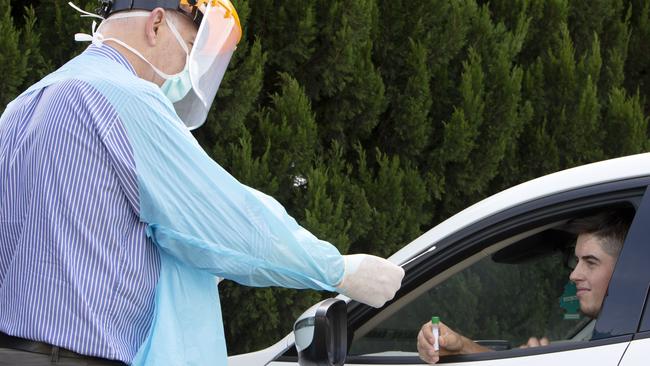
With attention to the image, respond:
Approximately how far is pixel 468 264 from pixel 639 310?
55 cm

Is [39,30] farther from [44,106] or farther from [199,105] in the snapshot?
[44,106]

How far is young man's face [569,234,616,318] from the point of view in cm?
322

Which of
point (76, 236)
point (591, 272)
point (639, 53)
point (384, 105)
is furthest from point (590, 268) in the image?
point (639, 53)

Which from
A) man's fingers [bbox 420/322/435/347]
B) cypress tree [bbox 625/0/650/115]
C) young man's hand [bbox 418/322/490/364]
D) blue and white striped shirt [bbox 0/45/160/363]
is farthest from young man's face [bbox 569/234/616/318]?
cypress tree [bbox 625/0/650/115]

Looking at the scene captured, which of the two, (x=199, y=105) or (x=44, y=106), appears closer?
(x=44, y=106)

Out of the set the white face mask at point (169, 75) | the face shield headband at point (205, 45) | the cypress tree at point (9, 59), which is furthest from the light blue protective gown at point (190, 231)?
the cypress tree at point (9, 59)

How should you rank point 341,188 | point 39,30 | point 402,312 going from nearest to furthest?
point 402,312
point 39,30
point 341,188

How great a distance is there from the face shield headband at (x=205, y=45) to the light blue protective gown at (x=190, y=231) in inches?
10.7

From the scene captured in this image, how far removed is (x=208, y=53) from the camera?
9.57ft

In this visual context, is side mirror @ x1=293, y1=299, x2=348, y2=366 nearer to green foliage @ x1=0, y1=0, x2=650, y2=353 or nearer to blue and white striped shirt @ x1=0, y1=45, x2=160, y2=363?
blue and white striped shirt @ x1=0, y1=45, x2=160, y2=363

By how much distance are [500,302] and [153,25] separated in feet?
4.97

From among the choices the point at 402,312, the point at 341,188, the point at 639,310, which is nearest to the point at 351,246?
the point at 341,188

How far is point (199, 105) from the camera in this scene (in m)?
3.05

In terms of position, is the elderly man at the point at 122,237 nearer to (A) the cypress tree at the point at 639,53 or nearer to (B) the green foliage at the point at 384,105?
(B) the green foliage at the point at 384,105
